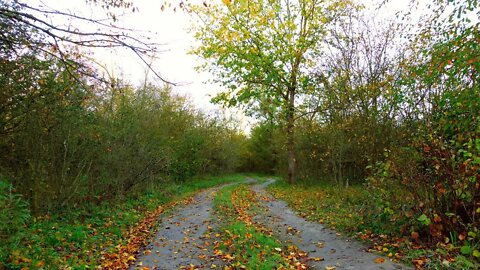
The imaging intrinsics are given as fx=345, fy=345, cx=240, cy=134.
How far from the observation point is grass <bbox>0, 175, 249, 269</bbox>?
5.67 metres

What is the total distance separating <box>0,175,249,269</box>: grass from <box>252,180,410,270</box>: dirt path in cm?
389

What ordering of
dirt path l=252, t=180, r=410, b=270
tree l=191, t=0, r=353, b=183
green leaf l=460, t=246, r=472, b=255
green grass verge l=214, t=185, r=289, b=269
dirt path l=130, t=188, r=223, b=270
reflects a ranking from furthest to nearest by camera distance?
tree l=191, t=0, r=353, b=183 < dirt path l=130, t=188, r=223, b=270 < green grass verge l=214, t=185, r=289, b=269 < dirt path l=252, t=180, r=410, b=270 < green leaf l=460, t=246, r=472, b=255

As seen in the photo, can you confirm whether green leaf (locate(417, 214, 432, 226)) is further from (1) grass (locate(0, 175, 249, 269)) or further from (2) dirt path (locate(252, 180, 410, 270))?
(1) grass (locate(0, 175, 249, 269))

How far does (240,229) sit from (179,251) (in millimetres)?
1715

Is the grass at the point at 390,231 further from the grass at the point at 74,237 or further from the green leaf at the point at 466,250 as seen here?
the grass at the point at 74,237

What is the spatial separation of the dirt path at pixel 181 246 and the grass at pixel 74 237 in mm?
754

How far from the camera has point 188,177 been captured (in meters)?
27.0

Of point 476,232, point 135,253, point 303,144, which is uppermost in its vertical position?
point 303,144

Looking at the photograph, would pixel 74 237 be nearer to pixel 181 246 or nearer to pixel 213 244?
pixel 181 246

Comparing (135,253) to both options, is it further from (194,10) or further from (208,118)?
(208,118)

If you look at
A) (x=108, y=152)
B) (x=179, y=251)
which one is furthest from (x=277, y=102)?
(x=179, y=251)

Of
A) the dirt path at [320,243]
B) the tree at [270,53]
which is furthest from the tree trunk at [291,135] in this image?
the dirt path at [320,243]

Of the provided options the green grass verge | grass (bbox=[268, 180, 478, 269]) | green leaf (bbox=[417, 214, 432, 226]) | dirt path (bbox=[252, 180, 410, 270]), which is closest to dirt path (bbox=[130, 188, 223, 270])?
the green grass verge

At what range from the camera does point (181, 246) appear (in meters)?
7.90
